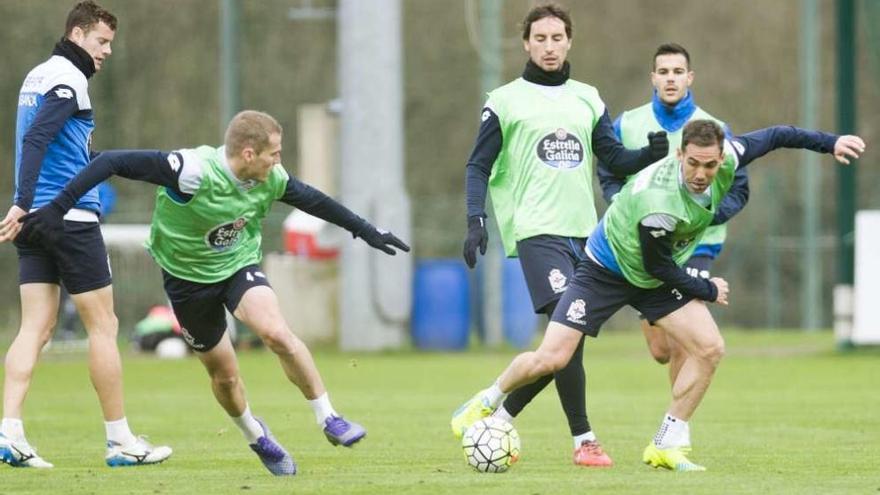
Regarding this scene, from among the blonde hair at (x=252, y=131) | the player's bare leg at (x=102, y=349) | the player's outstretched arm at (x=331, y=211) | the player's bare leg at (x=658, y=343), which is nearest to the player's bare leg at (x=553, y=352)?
the player's outstretched arm at (x=331, y=211)

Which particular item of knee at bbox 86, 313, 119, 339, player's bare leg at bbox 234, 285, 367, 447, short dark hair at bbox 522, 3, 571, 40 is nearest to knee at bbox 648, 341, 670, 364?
short dark hair at bbox 522, 3, 571, 40

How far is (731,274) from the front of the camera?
31.6 metres

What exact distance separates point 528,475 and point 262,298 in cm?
153

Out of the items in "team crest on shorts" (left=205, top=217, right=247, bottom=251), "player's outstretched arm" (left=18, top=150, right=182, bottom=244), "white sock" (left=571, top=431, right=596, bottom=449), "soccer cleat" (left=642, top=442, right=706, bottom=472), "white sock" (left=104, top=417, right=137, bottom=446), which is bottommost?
"soccer cleat" (left=642, top=442, right=706, bottom=472)

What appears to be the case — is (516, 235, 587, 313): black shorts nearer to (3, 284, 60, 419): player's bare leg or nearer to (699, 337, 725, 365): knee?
(699, 337, 725, 365): knee

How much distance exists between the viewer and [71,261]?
9.55 meters

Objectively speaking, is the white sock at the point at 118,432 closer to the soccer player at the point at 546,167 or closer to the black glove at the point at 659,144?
the soccer player at the point at 546,167

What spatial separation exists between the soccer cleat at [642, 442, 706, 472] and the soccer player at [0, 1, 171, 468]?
8.28 feet

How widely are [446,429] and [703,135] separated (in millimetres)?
4098

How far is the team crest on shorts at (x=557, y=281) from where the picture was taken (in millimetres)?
9656

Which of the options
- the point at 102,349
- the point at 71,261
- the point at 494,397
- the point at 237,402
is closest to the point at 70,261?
the point at 71,261

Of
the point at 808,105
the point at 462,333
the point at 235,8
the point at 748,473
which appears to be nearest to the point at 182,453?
the point at 748,473

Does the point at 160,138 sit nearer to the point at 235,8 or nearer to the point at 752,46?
the point at 235,8

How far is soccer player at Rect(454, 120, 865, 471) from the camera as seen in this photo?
29.4 ft
